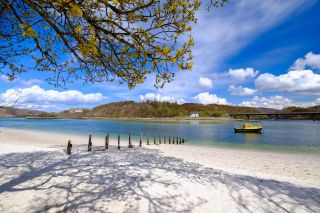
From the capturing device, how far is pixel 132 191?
22.5 ft

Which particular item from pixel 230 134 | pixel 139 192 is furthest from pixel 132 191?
pixel 230 134

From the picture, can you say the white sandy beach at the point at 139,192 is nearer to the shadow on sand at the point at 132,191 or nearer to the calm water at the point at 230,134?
the shadow on sand at the point at 132,191

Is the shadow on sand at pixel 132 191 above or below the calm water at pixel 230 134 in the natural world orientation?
above

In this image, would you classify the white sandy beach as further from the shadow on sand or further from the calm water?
the calm water

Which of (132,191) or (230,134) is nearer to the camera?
(132,191)

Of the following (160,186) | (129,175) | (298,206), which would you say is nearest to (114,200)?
(160,186)

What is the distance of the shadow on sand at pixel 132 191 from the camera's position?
5.89 meters

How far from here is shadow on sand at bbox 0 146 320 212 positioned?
19.3ft

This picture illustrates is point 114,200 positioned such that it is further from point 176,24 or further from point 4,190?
point 176,24

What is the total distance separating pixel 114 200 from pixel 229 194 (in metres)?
3.55

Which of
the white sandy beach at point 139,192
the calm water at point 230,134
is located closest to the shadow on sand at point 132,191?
the white sandy beach at point 139,192

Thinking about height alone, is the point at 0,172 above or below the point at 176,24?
below

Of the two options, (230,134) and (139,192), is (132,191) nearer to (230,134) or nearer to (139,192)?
(139,192)

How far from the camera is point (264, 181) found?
8.77 m
